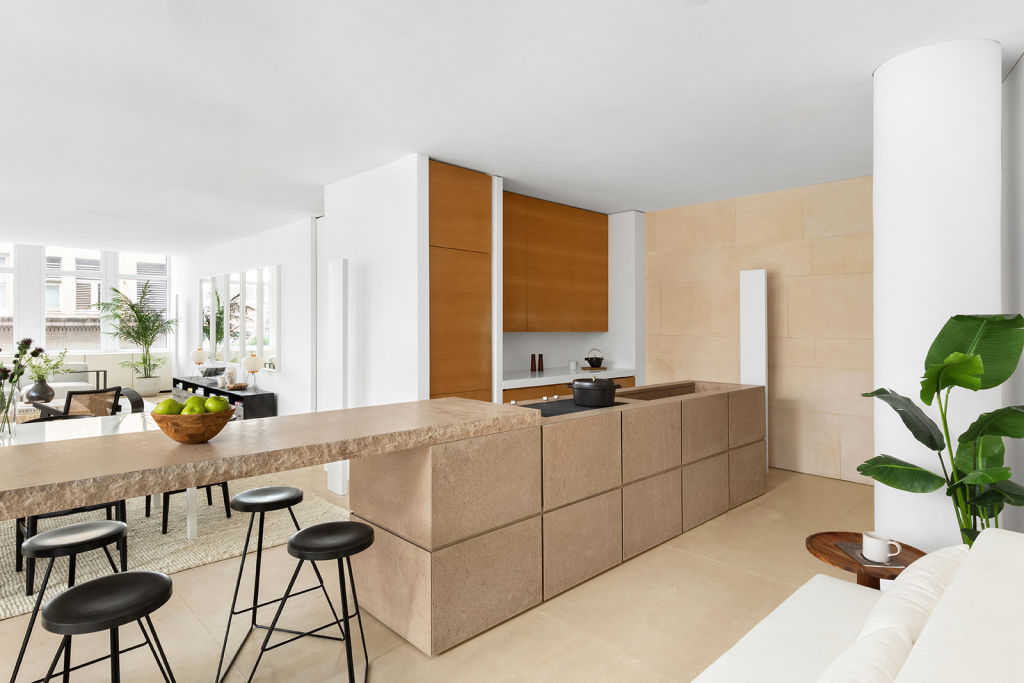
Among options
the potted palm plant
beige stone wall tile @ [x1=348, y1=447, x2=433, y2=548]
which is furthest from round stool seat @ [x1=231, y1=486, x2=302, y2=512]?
the potted palm plant

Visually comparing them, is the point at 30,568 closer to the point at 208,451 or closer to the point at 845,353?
the point at 208,451

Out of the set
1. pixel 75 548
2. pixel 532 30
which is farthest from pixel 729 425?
pixel 75 548

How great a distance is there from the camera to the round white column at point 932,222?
259 centimetres

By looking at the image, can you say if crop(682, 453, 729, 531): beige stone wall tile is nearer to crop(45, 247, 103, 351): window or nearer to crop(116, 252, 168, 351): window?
crop(116, 252, 168, 351): window

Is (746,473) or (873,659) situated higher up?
(873,659)

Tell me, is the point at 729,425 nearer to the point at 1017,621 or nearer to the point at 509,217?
the point at 509,217

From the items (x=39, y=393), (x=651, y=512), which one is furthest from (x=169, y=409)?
(x=39, y=393)

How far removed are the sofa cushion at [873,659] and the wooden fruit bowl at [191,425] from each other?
1727 millimetres

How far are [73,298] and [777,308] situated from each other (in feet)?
38.6

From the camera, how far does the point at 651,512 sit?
335cm

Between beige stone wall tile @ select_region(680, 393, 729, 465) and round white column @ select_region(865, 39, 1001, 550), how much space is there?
1.08 meters

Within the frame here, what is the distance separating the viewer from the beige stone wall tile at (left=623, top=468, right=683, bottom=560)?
3191 millimetres

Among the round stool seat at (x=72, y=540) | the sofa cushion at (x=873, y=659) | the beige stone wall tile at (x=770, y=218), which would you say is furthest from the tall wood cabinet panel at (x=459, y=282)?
the sofa cushion at (x=873, y=659)

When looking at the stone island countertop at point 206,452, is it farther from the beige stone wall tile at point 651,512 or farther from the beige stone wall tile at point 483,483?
the beige stone wall tile at point 651,512
